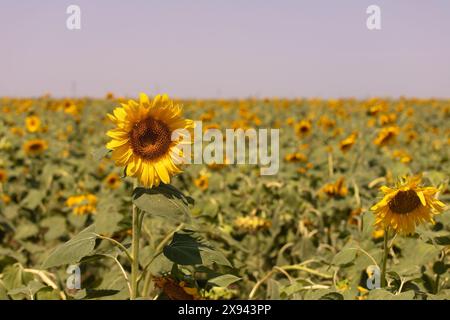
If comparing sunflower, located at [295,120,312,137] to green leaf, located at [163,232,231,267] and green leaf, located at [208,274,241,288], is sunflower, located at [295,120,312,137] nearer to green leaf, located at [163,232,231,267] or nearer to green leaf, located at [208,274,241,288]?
green leaf, located at [208,274,241,288]

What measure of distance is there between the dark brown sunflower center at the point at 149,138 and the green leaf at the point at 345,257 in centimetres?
80

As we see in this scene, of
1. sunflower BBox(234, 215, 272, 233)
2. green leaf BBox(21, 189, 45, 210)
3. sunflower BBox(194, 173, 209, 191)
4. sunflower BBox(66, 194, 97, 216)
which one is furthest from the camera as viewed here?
sunflower BBox(194, 173, 209, 191)

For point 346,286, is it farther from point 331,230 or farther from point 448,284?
point 331,230

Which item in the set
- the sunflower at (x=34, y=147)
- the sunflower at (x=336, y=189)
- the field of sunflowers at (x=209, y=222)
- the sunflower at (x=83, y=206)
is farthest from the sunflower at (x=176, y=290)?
the sunflower at (x=34, y=147)

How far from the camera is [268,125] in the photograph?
13.2 m

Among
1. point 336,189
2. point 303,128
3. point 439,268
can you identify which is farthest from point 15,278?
point 303,128

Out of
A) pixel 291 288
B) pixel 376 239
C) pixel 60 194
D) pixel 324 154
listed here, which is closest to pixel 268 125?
pixel 324 154

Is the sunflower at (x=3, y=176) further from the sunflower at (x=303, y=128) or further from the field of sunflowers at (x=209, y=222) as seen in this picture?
the sunflower at (x=303, y=128)

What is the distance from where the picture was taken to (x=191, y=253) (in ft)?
5.74

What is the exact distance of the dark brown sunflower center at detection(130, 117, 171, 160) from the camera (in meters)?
1.79

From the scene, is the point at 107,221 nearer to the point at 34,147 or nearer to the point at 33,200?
the point at 33,200

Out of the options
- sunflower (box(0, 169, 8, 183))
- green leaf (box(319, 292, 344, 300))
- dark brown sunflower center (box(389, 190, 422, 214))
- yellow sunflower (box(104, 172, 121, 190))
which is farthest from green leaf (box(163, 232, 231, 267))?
sunflower (box(0, 169, 8, 183))

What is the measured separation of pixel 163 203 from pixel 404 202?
0.91 meters
